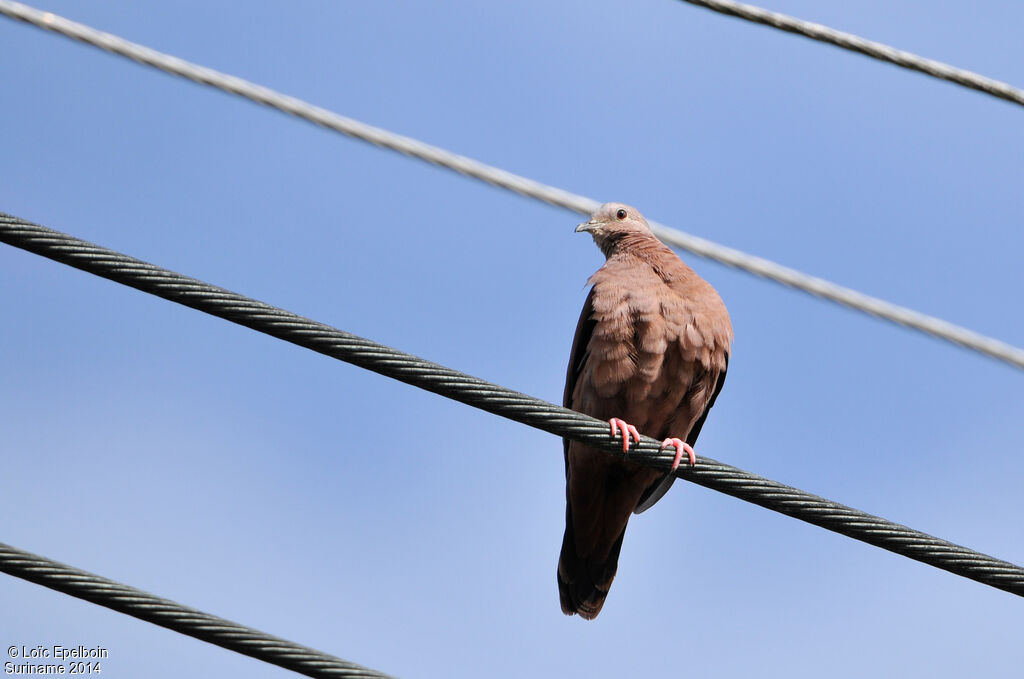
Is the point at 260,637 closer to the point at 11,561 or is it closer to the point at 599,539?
the point at 11,561

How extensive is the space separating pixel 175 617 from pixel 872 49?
106 inches

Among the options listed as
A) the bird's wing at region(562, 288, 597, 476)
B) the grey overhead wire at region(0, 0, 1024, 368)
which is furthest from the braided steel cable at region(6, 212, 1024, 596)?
the bird's wing at region(562, 288, 597, 476)

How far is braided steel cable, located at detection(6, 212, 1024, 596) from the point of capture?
3.15 metres

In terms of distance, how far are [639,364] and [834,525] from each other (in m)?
2.09

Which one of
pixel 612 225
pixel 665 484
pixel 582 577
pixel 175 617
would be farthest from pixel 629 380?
pixel 175 617

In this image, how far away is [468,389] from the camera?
3375mm

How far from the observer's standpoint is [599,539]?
20.6ft

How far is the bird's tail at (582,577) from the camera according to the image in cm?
620

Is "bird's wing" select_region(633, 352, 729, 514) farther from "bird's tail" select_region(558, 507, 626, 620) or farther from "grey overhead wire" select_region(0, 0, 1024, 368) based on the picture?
"grey overhead wire" select_region(0, 0, 1024, 368)

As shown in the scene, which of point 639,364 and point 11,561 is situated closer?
point 11,561

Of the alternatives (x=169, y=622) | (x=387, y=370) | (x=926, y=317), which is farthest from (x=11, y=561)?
(x=926, y=317)

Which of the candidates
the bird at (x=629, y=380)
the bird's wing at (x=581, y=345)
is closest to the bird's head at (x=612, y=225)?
the bird at (x=629, y=380)

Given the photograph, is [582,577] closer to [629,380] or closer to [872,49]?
[629,380]

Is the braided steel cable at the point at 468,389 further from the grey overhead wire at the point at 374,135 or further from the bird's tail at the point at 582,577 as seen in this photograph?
the bird's tail at the point at 582,577
